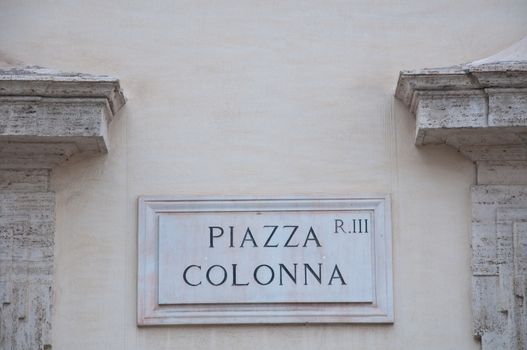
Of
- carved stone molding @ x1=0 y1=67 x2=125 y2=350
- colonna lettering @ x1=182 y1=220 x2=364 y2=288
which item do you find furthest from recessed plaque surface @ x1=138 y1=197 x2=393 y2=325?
carved stone molding @ x1=0 y1=67 x2=125 y2=350

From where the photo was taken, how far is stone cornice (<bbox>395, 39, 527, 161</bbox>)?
6.15 metres

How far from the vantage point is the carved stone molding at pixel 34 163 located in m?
6.19

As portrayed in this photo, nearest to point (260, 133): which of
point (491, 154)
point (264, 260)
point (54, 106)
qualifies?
point (264, 260)

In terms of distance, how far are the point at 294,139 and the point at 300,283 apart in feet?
2.29

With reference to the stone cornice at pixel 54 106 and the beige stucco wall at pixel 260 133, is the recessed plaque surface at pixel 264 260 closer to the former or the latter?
the beige stucco wall at pixel 260 133

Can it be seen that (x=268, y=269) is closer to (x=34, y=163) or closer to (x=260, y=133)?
(x=260, y=133)

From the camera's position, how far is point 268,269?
20.7ft

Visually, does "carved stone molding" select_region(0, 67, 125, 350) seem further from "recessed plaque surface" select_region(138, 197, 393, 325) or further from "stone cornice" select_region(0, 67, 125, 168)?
"recessed plaque surface" select_region(138, 197, 393, 325)

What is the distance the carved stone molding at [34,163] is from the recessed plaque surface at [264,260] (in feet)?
1.43

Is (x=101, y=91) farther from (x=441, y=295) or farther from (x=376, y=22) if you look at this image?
(x=441, y=295)

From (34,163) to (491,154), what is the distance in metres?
2.17

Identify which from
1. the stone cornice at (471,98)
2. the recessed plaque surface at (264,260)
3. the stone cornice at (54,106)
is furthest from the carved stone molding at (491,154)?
the stone cornice at (54,106)

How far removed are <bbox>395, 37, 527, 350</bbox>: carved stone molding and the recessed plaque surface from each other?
17.2 inches

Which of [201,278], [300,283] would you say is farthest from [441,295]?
[201,278]
